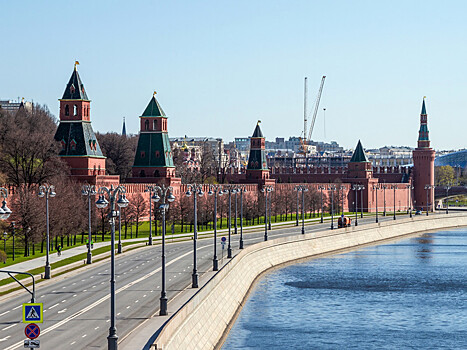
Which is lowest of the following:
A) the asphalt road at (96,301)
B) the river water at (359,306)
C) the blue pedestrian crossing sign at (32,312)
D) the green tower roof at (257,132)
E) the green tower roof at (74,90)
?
the river water at (359,306)

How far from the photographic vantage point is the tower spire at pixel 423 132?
554 feet

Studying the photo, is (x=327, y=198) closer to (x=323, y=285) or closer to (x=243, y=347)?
(x=323, y=285)

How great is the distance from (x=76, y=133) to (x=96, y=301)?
53834mm

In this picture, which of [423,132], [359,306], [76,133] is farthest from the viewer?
[423,132]

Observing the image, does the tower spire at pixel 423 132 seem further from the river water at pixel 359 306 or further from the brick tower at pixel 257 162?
the river water at pixel 359 306

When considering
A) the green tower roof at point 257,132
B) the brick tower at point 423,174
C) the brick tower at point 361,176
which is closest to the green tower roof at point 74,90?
the green tower roof at point 257,132

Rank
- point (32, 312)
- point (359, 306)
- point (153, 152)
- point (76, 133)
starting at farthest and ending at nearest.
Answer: point (153, 152), point (76, 133), point (359, 306), point (32, 312)

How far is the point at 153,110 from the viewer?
114 metres

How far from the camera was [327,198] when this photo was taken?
145000 mm

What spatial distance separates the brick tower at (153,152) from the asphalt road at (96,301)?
144ft

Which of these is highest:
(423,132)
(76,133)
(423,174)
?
(423,132)

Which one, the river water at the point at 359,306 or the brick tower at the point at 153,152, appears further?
the brick tower at the point at 153,152

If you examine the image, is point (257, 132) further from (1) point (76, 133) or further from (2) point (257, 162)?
(1) point (76, 133)

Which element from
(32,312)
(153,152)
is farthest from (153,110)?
(32,312)
